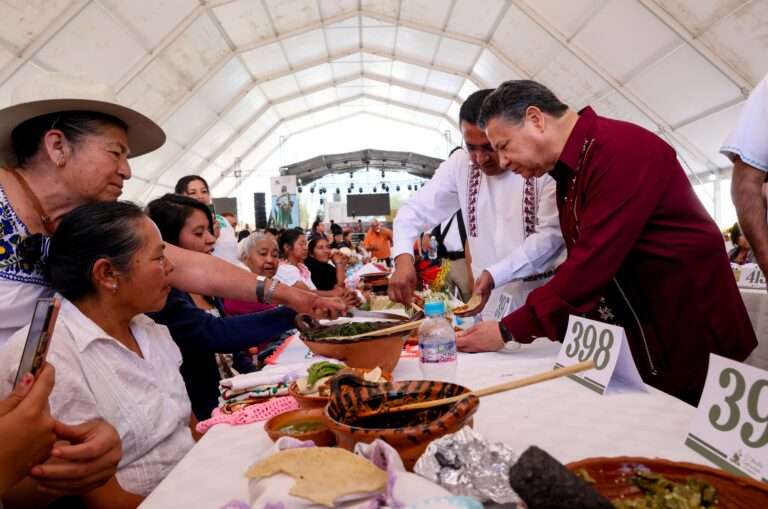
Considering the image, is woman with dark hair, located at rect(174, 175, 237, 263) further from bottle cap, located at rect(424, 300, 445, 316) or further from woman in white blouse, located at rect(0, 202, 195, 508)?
bottle cap, located at rect(424, 300, 445, 316)

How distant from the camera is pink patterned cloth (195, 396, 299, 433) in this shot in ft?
4.05

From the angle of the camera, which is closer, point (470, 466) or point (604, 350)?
point (470, 466)

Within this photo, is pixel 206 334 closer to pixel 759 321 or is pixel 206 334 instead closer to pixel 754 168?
pixel 754 168

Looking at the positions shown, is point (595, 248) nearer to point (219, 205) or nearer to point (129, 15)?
point (129, 15)

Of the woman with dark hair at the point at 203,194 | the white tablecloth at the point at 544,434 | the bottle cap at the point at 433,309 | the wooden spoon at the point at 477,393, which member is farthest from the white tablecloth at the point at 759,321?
the woman with dark hair at the point at 203,194

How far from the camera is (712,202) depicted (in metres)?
9.87

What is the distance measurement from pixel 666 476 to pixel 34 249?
5.37 ft

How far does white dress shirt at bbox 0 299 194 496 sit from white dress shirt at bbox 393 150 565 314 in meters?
1.28

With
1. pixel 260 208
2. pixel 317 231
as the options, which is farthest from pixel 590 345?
pixel 260 208

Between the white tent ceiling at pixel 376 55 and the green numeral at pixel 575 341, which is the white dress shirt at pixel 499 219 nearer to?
the green numeral at pixel 575 341

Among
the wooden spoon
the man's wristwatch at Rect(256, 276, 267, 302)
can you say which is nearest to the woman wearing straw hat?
the man's wristwatch at Rect(256, 276, 267, 302)

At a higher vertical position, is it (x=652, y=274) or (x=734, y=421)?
(x=652, y=274)

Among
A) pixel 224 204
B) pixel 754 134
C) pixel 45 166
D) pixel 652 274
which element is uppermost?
pixel 224 204

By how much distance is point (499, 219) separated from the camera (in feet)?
8.13
